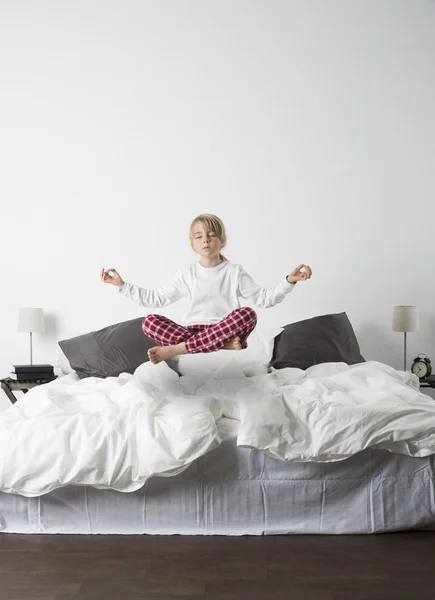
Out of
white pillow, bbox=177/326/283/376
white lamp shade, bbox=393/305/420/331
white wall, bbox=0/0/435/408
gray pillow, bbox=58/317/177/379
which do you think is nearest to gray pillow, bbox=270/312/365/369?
white pillow, bbox=177/326/283/376

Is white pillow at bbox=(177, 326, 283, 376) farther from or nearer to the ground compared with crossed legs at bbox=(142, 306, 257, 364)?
nearer to the ground

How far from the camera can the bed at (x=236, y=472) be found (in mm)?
2307

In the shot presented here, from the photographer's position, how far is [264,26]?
4410 millimetres

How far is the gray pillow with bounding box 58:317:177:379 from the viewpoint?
11.7 ft

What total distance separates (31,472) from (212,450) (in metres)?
0.68

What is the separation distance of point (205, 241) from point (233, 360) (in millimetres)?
732

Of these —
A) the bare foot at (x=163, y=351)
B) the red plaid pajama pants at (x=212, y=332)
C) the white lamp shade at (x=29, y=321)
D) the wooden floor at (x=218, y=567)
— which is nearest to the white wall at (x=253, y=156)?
the white lamp shade at (x=29, y=321)

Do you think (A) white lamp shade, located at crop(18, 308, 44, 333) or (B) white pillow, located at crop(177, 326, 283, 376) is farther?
(A) white lamp shade, located at crop(18, 308, 44, 333)

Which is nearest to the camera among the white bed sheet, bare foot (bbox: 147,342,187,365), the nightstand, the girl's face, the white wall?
the white bed sheet

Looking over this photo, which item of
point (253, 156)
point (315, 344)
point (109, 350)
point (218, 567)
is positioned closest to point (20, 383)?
point (109, 350)

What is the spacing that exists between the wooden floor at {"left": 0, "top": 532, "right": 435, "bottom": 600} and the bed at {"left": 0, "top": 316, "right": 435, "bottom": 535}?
6 centimetres

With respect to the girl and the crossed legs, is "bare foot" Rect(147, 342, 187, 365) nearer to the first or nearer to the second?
the crossed legs

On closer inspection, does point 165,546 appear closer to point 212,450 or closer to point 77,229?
point 212,450

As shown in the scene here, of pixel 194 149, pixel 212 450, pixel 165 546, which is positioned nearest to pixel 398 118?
pixel 194 149
